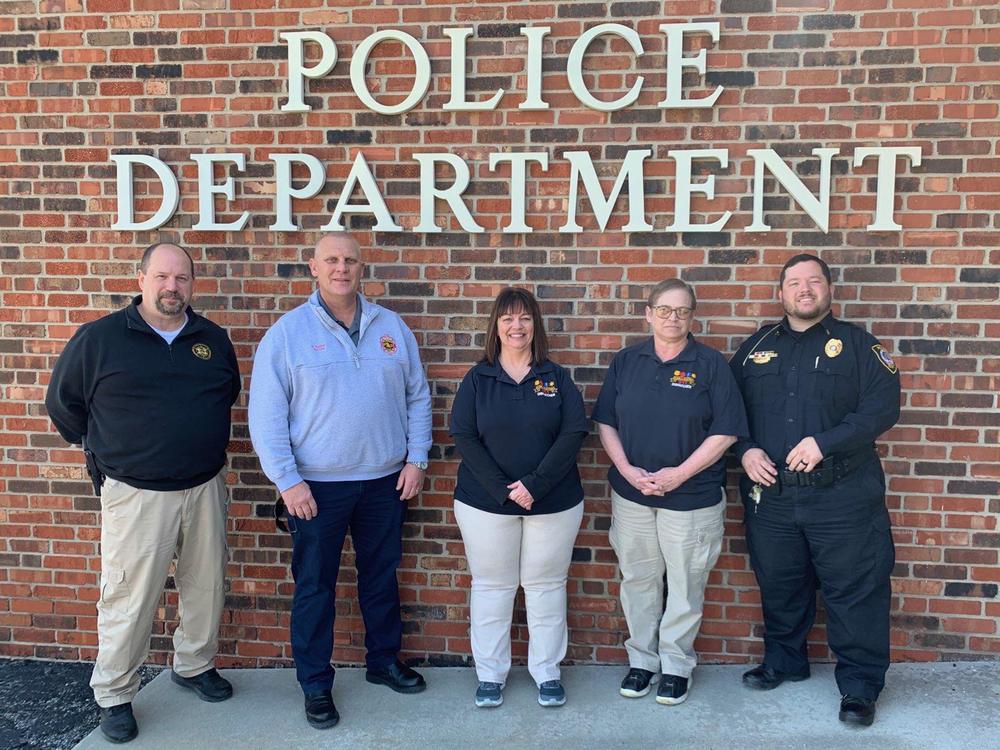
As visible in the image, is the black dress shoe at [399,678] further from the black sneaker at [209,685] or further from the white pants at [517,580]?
the black sneaker at [209,685]

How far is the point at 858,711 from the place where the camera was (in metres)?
3.12

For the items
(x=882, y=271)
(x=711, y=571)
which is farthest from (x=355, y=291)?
(x=882, y=271)

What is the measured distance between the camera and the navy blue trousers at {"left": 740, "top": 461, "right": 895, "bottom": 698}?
10.4ft

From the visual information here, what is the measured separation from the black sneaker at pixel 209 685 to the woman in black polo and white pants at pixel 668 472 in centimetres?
181

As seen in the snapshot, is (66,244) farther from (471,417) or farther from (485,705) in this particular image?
(485,705)

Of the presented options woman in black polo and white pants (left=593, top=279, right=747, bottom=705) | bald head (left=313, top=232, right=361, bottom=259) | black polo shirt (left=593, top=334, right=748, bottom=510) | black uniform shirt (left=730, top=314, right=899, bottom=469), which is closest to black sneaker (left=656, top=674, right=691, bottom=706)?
woman in black polo and white pants (left=593, top=279, right=747, bottom=705)

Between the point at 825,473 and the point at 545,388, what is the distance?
4.00ft

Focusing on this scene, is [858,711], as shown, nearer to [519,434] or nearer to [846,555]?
[846,555]

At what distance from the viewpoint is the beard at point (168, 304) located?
10.3 ft

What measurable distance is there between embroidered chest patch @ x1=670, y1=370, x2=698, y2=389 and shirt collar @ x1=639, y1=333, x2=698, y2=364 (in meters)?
0.06

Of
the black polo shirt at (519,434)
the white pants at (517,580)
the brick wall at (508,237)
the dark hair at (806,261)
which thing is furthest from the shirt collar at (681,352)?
the white pants at (517,580)

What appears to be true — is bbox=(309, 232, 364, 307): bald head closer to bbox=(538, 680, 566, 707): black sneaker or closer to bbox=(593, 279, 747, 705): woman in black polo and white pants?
bbox=(593, 279, 747, 705): woman in black polo and white pants

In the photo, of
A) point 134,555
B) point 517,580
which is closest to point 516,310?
point 517,580

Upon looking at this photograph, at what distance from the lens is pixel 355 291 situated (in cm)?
331
